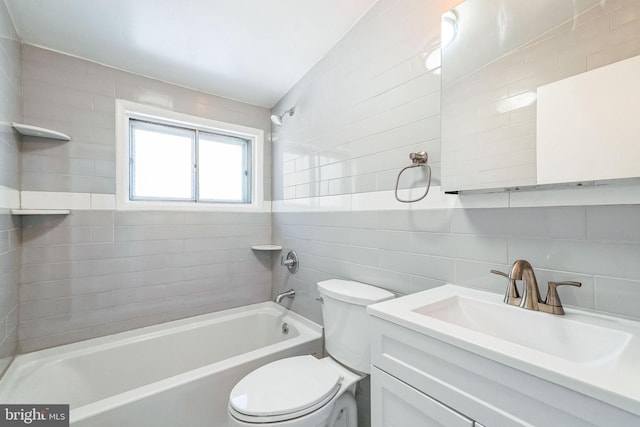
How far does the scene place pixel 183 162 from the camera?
7.57 feet

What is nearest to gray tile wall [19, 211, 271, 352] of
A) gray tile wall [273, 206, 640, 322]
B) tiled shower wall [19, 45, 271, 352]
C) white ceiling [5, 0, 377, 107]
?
tiled shower wall [19, 45, 271, 352]

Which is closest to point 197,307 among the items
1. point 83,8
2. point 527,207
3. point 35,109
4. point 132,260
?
point 132,260

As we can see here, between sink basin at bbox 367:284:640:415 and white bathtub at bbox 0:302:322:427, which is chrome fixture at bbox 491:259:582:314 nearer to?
sink basin at bbox 367:284:640:415

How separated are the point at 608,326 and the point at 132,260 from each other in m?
2.46

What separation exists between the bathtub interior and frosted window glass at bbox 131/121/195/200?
3.40 ft

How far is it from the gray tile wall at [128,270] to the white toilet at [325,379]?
1.10 meters

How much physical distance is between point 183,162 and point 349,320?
73.9 inches

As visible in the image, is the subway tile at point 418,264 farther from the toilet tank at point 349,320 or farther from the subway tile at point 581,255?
the subway tile at point 581,255

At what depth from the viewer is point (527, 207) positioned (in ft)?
3.22

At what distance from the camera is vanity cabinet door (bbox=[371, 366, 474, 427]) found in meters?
0.74

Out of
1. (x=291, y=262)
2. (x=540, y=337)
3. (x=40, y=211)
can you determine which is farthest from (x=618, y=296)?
(x=40, y=211)

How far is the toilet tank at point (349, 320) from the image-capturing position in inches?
52.6

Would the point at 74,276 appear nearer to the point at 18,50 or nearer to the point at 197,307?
the point at 197,307

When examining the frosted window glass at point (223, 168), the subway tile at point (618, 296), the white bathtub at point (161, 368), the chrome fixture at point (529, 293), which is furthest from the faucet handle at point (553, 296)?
the frosted window glass at point (223, 168)
